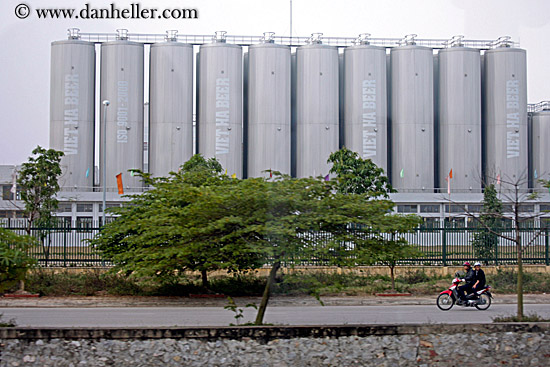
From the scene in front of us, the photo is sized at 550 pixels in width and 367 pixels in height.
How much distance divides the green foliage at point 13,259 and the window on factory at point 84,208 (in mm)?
41924

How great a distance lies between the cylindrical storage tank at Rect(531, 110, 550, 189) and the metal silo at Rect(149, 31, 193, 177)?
112ft

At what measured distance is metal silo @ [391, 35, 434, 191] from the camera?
5572cm

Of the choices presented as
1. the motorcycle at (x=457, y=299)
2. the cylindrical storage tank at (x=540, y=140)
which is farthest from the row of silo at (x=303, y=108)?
the motorcycle at (x=457, y=299)

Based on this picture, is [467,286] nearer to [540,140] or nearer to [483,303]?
[483,303]

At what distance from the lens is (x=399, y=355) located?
1016 centimetres

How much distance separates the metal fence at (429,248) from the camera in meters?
25.6

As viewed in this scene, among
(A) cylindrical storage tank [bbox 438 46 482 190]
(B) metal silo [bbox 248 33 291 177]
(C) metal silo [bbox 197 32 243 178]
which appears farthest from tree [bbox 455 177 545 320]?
(C) metal silo [bbox 197 32 243 178]

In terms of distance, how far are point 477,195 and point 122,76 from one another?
33.3m

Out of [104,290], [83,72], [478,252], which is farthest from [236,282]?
[83,72]

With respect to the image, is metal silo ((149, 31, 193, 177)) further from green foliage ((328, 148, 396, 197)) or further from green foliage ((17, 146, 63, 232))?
green foliage ((328, 148, 396, 197))

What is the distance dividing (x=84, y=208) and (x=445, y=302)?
39891 millimetres

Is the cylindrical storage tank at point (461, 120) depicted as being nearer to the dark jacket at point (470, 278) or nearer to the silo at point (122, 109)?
the silo at point (122, 109)

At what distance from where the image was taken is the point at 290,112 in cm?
5631

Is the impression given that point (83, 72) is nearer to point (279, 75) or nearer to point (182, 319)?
point (279, 75)
